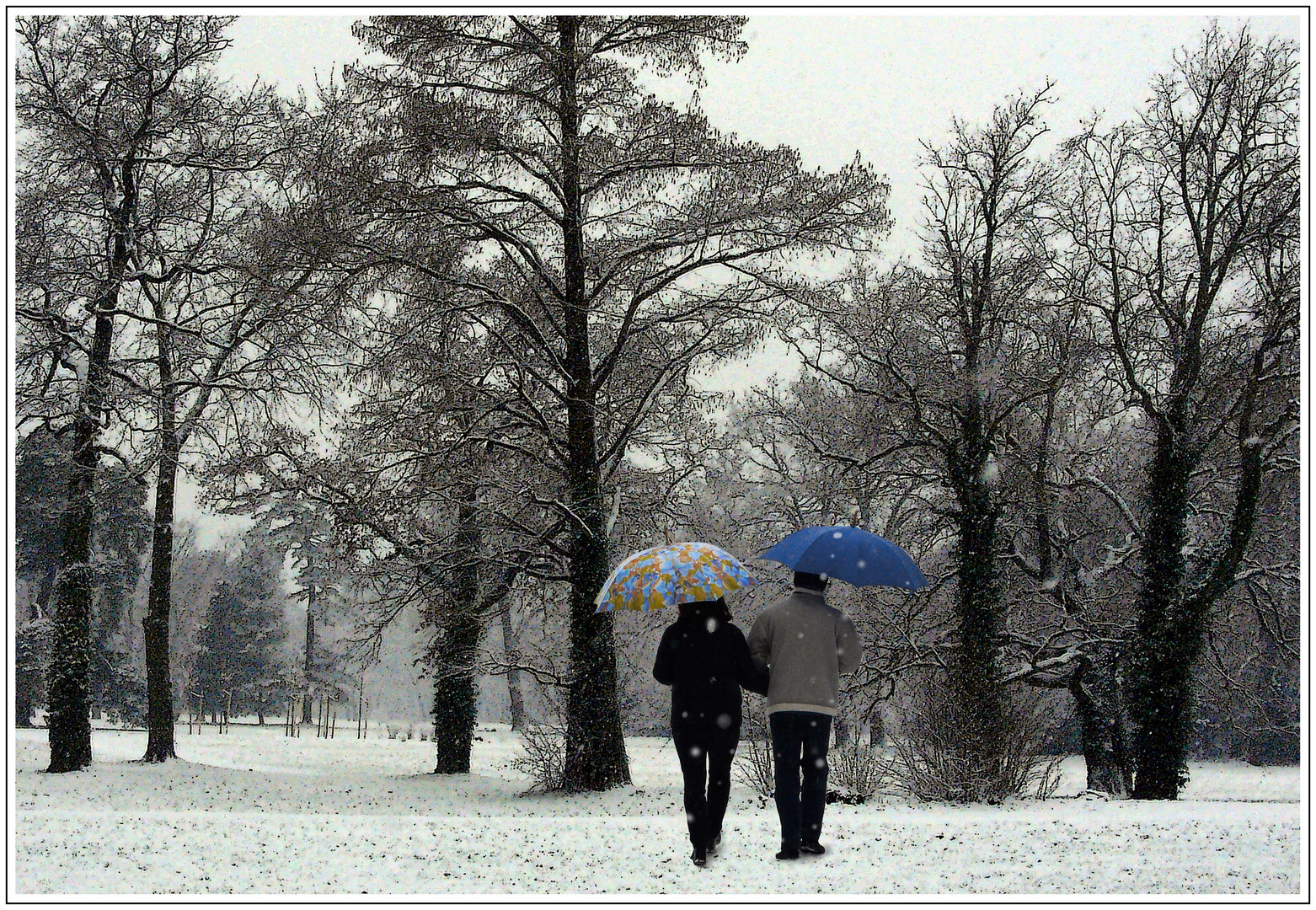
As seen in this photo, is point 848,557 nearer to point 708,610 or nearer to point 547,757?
point 708,610

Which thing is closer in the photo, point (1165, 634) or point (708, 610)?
point (708, 610)

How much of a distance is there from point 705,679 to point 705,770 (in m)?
0.65

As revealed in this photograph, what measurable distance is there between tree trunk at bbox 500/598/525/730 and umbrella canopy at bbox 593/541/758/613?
339 inches

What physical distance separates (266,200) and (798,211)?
1015cm

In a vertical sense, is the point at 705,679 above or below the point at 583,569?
below

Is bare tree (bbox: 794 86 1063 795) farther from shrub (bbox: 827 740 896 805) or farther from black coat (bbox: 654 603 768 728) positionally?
black coat (bbox: 654 603 768 728)

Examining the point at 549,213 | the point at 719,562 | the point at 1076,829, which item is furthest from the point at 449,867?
the point at 549,213

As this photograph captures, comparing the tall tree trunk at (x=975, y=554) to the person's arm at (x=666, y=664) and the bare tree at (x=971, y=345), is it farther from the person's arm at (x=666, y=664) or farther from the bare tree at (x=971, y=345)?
the person's arm at (x=666, y=664)

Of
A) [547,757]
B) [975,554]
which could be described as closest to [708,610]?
[547,757]

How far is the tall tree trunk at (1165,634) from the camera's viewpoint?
15.3 m

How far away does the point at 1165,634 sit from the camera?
15578 mm

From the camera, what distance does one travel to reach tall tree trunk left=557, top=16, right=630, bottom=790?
14.5 metres

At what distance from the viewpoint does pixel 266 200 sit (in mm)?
19344

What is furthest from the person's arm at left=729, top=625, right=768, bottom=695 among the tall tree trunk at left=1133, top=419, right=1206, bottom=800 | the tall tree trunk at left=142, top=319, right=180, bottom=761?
the tall tree trunk at left=142, top=319, right=180, bottom=761
